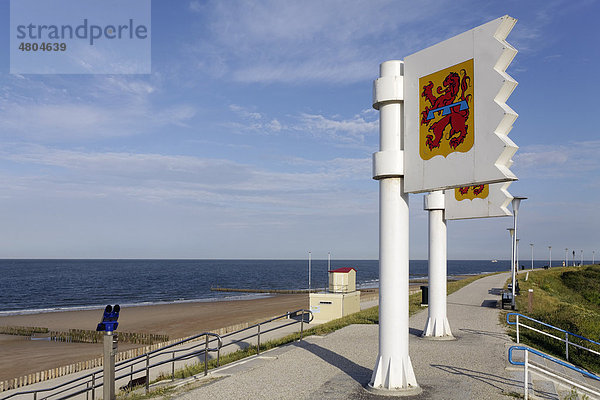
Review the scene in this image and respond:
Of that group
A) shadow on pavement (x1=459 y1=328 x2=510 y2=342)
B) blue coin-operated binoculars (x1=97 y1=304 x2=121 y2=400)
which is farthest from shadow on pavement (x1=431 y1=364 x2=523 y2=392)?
blue coin-operated binoculars (x1=97 y1=304 x2=121 y2=400)

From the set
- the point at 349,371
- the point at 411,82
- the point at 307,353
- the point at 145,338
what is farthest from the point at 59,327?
the point at 411,82

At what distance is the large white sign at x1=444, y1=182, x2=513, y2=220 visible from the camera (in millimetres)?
12562

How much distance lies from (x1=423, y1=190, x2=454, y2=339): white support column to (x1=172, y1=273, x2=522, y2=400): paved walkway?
54 centimetres

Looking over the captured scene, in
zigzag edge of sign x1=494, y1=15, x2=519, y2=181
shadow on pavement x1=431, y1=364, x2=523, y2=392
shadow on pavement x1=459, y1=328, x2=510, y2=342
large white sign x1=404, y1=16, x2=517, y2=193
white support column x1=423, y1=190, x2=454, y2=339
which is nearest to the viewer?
zigzag edge of sign x1=494, y1=15, x2=519, y2=181

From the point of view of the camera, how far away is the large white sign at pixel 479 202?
41.2 ft

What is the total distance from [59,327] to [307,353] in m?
29.7

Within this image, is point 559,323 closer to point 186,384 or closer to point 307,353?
point 307,353

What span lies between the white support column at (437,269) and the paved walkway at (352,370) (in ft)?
1.77

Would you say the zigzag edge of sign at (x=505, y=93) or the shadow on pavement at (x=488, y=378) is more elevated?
the zigzag edge of sign at (x=505, y=93)

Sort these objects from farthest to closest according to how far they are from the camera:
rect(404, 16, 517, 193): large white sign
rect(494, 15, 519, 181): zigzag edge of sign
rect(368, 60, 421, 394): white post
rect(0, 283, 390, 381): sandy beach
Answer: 1. rect(0, 283, 390, 381): sandy beach
2. rect(368, 60, 421, 394): white post
3. rect(404, 16, 517, 193): large white sign
4. rect(494, 15, 519, 181): zigzag edge of sign

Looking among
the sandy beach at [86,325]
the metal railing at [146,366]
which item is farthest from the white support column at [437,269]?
the sandy beach at [86,325]

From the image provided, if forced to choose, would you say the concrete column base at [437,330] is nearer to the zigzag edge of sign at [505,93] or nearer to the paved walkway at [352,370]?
the paved walkway at [352,370]

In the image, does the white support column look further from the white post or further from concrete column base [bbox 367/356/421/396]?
concrete column base [bbox 367/356/421/396]

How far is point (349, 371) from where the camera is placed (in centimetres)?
1032
